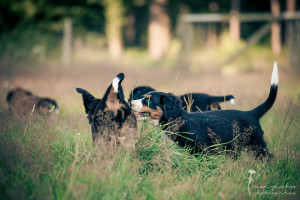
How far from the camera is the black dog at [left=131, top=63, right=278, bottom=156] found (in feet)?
14.2

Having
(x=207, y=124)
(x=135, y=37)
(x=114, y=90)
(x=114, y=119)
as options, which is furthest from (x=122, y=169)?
(x=135, y=37)

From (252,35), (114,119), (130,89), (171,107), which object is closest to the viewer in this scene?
(114,119)

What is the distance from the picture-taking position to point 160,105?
461 cm

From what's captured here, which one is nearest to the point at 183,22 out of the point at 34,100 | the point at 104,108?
the point at 34,100

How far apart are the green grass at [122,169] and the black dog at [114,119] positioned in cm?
18

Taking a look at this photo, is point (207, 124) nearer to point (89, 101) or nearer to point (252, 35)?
point (89, 101)

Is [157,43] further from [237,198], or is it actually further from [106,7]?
[237,198]

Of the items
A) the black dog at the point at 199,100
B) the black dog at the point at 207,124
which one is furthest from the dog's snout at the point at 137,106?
the black dog at the point at 199,100

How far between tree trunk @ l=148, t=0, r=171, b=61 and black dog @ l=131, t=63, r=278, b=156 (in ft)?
54.6

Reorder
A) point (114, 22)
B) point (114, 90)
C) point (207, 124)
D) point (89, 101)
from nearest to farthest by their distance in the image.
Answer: point (114, 90)
point (89, 101)
point (207, 124)
point (114, 22)

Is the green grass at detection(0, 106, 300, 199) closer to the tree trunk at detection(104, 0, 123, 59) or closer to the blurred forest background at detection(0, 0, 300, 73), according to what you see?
the blurred forest background at detection(0, 0, 300, 73)

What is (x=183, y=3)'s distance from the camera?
33062 mm

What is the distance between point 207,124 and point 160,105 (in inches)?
29.1

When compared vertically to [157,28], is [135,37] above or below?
below
